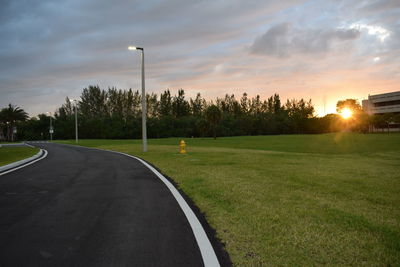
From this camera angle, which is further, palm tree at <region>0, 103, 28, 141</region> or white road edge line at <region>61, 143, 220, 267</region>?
palm tree at <region>0, 103, 28, 141</region>

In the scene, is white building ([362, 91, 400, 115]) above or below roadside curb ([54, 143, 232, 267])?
above

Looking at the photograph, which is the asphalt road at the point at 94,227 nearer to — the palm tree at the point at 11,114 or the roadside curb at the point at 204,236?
the roadside curb at the point at 204,236

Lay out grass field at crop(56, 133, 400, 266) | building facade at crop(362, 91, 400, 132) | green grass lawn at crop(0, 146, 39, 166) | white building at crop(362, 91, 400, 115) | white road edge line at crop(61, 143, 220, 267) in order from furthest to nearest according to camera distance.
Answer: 1. white building at crop(362, 91, 400, 115)
2. building facade at crop(362, 91, 400, 132)
3. green grass lawn at crop(0, 146, 39, 166)
4. grass field at crop(56, 133, 400, 266)
5. white road edge line at crop(61, 143, 220, 267)

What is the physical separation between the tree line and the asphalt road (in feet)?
253

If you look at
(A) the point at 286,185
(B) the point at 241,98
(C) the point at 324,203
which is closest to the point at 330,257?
(C) the point at 324,203

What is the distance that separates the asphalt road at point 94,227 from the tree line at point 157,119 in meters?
77.1

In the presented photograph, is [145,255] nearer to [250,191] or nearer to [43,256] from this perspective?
[43,256]

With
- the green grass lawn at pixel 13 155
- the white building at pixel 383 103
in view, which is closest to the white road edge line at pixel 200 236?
the green grass lawn at pixel 13 155

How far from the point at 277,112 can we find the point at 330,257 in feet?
384

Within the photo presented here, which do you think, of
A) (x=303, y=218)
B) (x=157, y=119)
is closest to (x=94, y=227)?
(x=303, y=218)

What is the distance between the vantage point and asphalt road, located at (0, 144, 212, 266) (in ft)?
11.4

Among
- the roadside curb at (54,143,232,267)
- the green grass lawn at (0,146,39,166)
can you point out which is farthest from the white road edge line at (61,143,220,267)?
the green grass lawn at (0,146,39,166)

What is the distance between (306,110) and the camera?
117000 millimetres

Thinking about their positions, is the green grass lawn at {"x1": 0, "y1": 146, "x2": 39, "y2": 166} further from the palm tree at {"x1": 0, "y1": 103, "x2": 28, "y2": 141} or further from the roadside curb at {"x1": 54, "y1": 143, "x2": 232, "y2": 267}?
the palm tree at {"x1": 0, "y1": 103, "x2": 28, "y2": 141}
